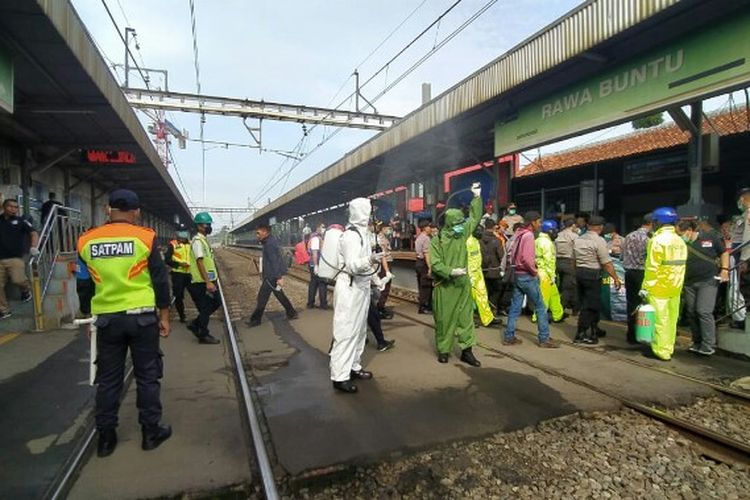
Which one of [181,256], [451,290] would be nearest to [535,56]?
[451,290]

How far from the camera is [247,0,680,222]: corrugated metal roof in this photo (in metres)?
6.55

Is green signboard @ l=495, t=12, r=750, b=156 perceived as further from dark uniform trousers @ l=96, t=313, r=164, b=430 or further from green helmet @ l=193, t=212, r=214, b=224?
dark uniform trousers @ l=96, t=313, r=164, b=430

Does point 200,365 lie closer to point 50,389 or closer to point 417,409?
point 50,389

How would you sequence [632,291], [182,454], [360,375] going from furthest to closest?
1. [632,291]
2. [360,375]
3. [182,454]

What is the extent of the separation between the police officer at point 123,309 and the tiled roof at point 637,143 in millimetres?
12182

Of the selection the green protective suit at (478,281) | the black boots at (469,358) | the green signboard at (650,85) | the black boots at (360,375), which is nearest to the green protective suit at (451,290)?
the black boots at (469,358)

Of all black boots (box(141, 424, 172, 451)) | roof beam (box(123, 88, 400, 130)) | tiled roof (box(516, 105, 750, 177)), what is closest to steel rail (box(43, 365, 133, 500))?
black boots (box(141, 424, 172, 451))

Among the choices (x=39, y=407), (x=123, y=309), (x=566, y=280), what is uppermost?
(x=123, y=309)

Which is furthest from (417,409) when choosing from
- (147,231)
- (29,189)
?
(29,189)

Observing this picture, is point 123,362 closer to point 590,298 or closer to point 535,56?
point 590,298

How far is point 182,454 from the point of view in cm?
324

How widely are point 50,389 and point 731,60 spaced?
8.85m

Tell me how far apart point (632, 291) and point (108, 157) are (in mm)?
12487

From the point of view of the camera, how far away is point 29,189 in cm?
1144
